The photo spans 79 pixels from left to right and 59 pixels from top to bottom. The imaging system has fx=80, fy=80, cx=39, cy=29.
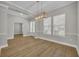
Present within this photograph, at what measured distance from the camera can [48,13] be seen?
2250 millimetres

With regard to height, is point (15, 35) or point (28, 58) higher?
point (15, 35)

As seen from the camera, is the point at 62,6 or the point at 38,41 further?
the point at 38,41

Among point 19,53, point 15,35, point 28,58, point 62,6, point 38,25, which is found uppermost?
point 62,6

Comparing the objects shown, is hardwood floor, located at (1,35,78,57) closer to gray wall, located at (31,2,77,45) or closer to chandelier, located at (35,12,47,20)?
gray wall, located at (31,2,77,45)

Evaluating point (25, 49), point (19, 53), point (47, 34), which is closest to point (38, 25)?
point (47, 34)

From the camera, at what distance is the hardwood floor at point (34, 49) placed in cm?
223

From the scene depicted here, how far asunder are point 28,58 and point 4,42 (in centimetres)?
81

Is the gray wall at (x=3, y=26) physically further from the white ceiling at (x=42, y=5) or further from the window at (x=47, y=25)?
the window at (x=47, y=25)

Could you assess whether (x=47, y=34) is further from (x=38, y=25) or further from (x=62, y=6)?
(x=62, y=6)

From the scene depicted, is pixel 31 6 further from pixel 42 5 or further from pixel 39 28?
pixel 39 28

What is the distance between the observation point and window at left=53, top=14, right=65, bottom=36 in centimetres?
219

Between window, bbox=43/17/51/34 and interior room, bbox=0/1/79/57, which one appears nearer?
interior room, bbox=0/1/79/57

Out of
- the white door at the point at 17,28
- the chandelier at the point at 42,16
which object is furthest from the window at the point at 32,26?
the white door at the point at 17,28

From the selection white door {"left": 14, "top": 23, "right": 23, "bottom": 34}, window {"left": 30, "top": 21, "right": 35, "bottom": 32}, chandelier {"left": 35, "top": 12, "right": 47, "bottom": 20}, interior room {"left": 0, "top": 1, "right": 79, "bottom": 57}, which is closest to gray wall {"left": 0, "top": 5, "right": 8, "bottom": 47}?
interior room {"left": 0, "top": 1, "right": 79, "bottom": 57}
